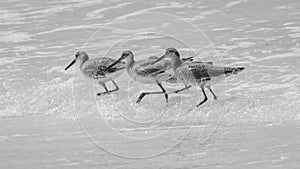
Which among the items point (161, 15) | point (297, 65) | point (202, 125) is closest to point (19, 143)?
point (202, 125)

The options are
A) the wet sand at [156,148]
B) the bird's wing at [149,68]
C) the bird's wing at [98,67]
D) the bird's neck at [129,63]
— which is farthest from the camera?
the bird's wing at [98,67]

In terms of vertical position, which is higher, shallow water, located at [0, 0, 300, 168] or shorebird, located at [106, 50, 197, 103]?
shorebird, located at [106, 50, 197, 103]

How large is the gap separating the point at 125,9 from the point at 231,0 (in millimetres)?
1767

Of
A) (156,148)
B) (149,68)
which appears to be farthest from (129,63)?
(156,148)

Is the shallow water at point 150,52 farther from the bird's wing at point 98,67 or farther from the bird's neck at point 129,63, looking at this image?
the bird's neck at point 129,63

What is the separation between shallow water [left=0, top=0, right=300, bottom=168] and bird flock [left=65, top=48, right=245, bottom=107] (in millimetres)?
196

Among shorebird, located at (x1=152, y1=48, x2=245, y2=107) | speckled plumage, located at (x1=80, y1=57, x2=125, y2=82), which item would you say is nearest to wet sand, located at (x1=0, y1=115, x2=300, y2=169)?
shorebird, located at (x1=152, y1=48, x2=245, y2=107)

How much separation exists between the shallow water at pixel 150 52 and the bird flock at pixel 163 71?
196 millimetres

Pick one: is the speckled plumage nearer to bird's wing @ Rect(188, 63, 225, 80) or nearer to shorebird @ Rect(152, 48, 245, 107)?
shorebird @ Rect(152, 48, 245, 107)

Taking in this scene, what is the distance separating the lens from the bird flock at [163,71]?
8.30 meters

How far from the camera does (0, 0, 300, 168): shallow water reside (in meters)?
8.27

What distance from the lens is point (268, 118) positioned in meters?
7.74

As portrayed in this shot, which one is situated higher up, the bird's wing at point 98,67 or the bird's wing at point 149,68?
the bird's wing at point 149,68

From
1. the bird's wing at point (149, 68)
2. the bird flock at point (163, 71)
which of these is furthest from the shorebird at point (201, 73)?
the bird's wing at point (149, 68)
